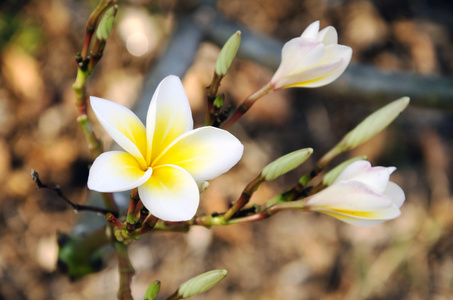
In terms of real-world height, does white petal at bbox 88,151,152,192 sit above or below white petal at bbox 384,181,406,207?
above

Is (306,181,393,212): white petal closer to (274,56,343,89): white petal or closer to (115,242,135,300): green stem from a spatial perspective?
(274,56,343,89): white petal

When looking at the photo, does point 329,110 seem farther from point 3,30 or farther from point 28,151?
point 3,30

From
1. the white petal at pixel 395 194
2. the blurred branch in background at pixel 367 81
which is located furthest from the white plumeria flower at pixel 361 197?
the blurred branch in background at pixel 367 81

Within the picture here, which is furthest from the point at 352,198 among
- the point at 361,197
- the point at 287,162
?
the point at 287,162

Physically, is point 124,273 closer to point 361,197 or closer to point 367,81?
point 361,197

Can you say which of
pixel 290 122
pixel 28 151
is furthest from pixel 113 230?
pixel 290 122

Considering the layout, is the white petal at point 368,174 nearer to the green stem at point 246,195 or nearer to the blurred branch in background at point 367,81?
the green stem at point 246,195

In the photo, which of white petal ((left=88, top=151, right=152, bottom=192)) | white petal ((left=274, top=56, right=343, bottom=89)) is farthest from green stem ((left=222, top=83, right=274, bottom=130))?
white petal ((left=88, top=151, right=152, bottom=192))

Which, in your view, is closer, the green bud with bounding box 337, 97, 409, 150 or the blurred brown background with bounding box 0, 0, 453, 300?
the green bud with bounding box 337, 97, 409, 150
